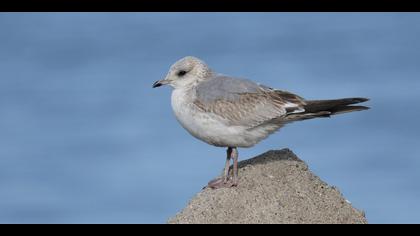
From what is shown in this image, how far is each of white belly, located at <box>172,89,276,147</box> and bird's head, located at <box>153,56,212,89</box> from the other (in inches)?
8.3

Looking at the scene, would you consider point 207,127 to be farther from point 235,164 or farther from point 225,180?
point 225,180

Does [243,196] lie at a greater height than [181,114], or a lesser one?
lesser

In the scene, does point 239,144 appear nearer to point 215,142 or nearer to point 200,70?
point 215,142

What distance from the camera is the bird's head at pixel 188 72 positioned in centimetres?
1232

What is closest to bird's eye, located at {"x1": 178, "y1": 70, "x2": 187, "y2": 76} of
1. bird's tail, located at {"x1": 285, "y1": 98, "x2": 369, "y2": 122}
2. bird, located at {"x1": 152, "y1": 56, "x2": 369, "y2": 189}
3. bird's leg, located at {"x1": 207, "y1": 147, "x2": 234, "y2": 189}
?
bird, located at {"x1": 152, "y1": 56, "x2": 369, "y2": 189}

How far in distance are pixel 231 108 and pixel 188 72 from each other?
0.77 meters

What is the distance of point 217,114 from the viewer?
11.9 metres

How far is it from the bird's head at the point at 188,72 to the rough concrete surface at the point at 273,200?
1276 millimetres

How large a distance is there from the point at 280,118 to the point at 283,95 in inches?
14.4

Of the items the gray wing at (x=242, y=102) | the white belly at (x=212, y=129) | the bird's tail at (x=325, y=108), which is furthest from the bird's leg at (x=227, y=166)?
the bird's tail at (x=325, y=108)

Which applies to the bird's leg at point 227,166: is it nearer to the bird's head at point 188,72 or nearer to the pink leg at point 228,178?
the pink leg at point 228,178

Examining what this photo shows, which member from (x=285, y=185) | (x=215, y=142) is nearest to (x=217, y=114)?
(x=215, y=142)
